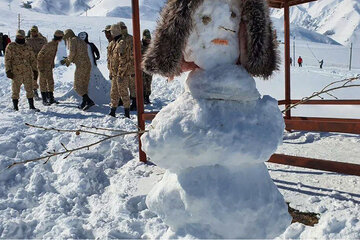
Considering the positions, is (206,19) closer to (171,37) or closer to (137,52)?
(171,37)

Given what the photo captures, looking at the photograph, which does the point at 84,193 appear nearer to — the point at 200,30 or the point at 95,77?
the point at 200,30

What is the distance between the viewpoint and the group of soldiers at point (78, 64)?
6.06 m

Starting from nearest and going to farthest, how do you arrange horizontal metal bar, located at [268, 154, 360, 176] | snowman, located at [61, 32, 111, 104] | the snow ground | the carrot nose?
1. the carrot nose
2. the snow ground
3. horizontal metal bar, located at [268, 154, 360, 176]
4. snowman, located at [61, 32, 111, 104]

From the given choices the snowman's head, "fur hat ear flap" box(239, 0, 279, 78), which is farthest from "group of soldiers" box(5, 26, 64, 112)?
"fur hat ear flap" box(239, 0, 279, 78)

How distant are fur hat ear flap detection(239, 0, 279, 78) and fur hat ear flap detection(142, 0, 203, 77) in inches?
9.4

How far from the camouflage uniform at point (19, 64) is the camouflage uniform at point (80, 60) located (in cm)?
87

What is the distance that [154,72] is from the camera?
1.67 metres

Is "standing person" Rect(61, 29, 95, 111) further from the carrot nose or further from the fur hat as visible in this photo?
the carrot nose

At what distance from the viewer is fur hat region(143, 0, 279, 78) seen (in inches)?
62.0

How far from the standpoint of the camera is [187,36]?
161 centimetres

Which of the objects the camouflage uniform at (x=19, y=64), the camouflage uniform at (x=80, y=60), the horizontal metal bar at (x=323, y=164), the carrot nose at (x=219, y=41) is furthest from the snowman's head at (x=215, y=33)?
the camouflage uniform at (x=19, y=64)

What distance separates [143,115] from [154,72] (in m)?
2.10

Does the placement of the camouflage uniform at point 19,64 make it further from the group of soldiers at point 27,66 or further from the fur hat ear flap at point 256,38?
the fur hat ear flap at point 256,38

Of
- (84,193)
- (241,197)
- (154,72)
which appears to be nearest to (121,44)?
(84,193)
